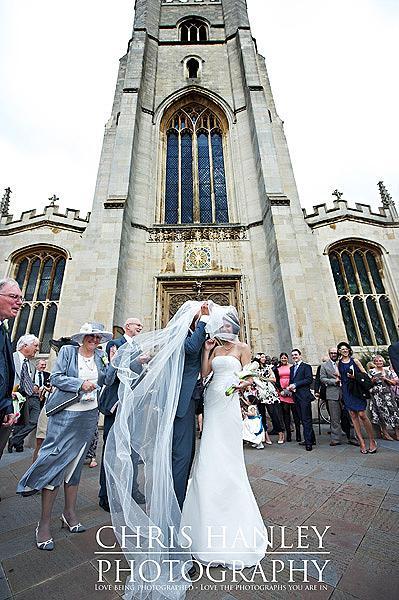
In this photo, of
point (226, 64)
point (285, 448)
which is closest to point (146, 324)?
point (285, 448)

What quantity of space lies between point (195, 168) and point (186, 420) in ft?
42.1

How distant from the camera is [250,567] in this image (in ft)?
5.86

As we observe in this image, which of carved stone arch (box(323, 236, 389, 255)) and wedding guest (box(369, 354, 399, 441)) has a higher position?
carved stone arch (box(323, 236, 389, 255))

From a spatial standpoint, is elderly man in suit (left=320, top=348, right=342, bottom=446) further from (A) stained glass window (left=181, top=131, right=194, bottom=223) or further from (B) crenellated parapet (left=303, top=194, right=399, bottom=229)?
(A) stained glass window (left=181, top=131, right=194, bottom=223)

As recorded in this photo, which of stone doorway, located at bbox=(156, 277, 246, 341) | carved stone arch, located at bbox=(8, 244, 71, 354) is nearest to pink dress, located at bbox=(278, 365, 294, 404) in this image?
stone doorway, located at bbox=(156, 277, 246, 341)

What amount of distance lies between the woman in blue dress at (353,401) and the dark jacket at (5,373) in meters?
4.70

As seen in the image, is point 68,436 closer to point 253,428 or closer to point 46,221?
point 253,428

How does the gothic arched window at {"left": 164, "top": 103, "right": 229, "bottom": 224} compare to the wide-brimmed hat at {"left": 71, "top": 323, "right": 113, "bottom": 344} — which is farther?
the gothic arched window at {"left": 164, "top": 103, "right": 229, "bottom": 224}

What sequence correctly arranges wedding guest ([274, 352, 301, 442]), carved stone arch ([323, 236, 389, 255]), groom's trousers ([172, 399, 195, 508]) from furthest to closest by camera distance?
carved stone arch ([323, 236, 389, 255]), wedding guest ([274, 352, 301, 442]), groom's trousers ([172, 399, 195, 508])

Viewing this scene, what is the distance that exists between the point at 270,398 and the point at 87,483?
8.40 ft

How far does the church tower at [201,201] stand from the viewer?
8.91 m

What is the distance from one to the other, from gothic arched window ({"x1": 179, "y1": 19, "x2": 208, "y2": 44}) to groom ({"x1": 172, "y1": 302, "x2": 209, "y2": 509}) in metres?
23.0

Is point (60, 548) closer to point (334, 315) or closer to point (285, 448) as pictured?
point (285, 448)

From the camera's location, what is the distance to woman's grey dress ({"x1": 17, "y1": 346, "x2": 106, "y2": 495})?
2086 mm
